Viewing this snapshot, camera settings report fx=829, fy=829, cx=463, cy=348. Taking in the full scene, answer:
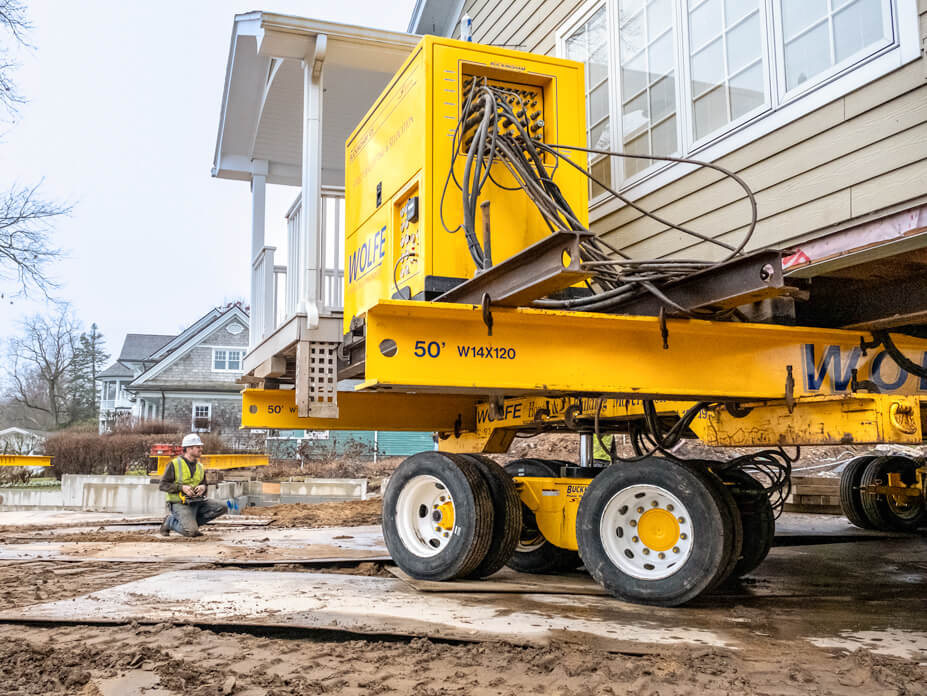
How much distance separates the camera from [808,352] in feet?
16.4

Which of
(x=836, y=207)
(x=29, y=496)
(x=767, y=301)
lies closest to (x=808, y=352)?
(x=767, y=301)

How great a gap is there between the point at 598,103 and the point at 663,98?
3.44 feet

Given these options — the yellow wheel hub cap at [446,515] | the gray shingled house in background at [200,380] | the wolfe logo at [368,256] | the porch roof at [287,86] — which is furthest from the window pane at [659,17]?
the gray shingled house in background at [200,380]

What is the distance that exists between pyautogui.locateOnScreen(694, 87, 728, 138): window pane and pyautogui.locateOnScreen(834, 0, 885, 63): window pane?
38.7 inches

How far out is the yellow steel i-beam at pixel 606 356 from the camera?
4.34 meters

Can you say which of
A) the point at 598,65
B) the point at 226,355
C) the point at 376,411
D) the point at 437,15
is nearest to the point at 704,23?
the point at 598,65

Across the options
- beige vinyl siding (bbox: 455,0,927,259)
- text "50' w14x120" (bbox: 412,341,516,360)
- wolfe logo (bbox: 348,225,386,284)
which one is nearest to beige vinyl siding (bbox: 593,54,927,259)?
beige vinyl siding (bbox: 455,0,927,259)

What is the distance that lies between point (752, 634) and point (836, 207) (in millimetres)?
2441

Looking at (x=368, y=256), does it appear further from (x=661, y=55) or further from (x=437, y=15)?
(x=437, y=15)

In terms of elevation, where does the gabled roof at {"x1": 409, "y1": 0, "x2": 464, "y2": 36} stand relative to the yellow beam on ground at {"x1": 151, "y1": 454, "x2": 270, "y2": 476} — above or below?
above

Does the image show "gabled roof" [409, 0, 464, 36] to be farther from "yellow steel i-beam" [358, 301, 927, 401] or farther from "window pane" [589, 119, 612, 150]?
"yellow steel i-beam" [358, 301, 927, 401]

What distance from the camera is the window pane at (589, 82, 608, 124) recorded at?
731cm

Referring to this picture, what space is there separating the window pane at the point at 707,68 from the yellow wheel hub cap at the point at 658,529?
3047 mm

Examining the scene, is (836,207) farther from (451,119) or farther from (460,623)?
(460,623)
